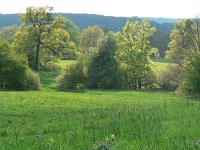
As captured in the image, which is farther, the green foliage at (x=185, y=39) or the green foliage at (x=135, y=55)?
the green foliage at (x=135, y=55)

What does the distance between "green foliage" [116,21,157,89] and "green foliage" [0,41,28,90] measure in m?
17.7

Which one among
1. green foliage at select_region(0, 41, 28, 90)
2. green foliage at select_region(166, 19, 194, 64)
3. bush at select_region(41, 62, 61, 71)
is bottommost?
bush at select_region(41, 62, 61, 71)

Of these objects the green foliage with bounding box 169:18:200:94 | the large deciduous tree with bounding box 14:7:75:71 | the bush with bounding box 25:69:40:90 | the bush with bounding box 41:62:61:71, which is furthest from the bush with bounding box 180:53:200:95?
the bush with bounding box 41:62:61:71

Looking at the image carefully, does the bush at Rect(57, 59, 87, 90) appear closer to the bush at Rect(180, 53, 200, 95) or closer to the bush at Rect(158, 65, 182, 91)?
the bush at Rect(158, 65, 182, 91)

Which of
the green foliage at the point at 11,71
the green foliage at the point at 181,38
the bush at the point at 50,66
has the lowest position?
the bush at the point at 50,66

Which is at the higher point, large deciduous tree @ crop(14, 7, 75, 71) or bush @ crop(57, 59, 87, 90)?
large deciduous tree @ crop(14, 7, 75, 71)

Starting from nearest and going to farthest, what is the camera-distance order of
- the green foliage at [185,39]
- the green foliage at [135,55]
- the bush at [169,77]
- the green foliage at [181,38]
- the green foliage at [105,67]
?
the green foliage at [105,67] < the green foliage at [185,39] < the bush at [169,77] < the green foliage at [135,55] < the green foliage at [181,38]

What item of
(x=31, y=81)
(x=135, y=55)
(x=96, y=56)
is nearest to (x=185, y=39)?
(x=135, y=55)

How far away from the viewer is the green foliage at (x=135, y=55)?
229 feet

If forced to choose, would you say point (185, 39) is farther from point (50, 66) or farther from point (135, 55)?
point (50, 66)

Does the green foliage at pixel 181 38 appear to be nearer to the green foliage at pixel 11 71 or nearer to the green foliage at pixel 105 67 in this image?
the green foliage at pixel 105 67

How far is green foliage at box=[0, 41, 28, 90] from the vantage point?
185ft

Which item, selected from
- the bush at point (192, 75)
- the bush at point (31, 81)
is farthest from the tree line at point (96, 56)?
the bush at point (192, 75)

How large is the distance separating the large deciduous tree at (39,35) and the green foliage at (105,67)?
1410 centimetres
